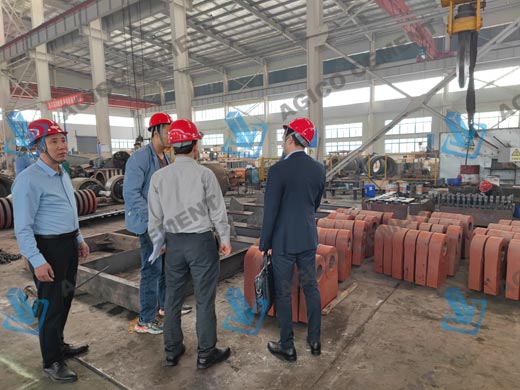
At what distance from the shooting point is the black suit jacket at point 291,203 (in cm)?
238

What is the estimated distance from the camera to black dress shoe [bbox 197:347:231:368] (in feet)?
7.97

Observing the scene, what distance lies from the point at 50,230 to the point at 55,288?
388 mm

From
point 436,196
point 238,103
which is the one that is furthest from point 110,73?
point 436,196

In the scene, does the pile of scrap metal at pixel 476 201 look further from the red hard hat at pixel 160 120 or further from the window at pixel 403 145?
the window at pixel 403 145

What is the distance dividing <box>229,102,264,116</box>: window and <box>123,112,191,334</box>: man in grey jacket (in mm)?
24496

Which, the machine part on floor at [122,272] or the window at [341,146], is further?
the window at [341,146]

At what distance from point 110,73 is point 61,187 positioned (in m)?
29.9

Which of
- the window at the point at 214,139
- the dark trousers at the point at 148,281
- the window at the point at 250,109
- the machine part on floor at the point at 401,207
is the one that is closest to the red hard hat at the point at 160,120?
the dark trousers at the point at 148,281

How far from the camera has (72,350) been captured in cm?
265

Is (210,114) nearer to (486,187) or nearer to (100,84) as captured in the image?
(100,84)

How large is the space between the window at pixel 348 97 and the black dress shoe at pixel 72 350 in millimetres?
22887

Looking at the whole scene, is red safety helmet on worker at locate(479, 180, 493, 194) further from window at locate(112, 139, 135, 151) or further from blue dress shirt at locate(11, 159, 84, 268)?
window at locate(112, 139, 135, 151)

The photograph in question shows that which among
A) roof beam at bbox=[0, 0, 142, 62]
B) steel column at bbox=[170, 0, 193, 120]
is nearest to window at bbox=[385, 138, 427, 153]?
steel column at bbox=[170, 0, 193, 120]

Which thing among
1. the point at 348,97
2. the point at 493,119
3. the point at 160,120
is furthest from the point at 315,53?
the point at 348,97
